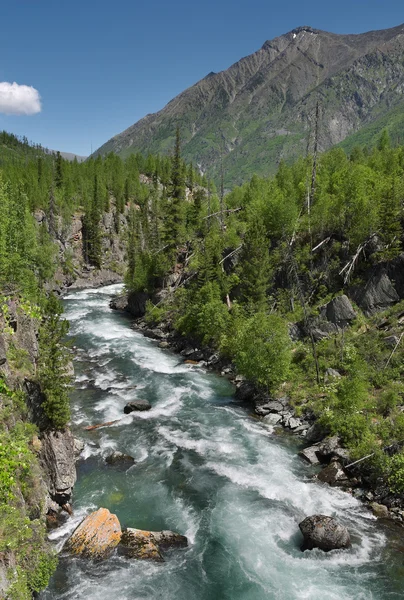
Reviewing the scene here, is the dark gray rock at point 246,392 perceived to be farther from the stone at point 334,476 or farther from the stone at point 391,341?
the stone at point 391,341

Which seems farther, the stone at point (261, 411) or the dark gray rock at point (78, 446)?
the stone at point (261, 411)

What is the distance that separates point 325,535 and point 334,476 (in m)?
6.10

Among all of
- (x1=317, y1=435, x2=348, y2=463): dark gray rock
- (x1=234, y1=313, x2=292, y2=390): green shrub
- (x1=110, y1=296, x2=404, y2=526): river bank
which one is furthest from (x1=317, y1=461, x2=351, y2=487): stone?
(x1=234, y1=313, x2=292, y2=390): green shrub

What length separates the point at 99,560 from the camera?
19047 millimetres

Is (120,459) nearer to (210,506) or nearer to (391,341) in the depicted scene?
(210,506)

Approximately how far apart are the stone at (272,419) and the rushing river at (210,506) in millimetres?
1288

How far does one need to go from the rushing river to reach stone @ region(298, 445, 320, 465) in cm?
96

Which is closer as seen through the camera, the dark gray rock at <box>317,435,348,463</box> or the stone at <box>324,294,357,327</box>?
the dark gray rock at <box>317,435,348,463</box>

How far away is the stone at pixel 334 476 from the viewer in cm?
2544

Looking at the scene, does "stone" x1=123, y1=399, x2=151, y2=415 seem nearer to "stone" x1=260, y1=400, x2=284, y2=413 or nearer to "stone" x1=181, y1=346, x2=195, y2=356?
"stone" x1=260, y1=400, x2=284, y2=413

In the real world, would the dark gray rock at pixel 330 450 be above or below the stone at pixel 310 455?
above

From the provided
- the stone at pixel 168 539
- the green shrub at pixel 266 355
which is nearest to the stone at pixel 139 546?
the stone at pixel 168 539

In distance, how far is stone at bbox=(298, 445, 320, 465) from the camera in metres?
27.8

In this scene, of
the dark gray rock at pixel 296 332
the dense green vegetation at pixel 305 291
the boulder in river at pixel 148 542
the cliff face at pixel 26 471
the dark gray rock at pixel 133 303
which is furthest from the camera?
the dark gray rock at pixel 133 303
